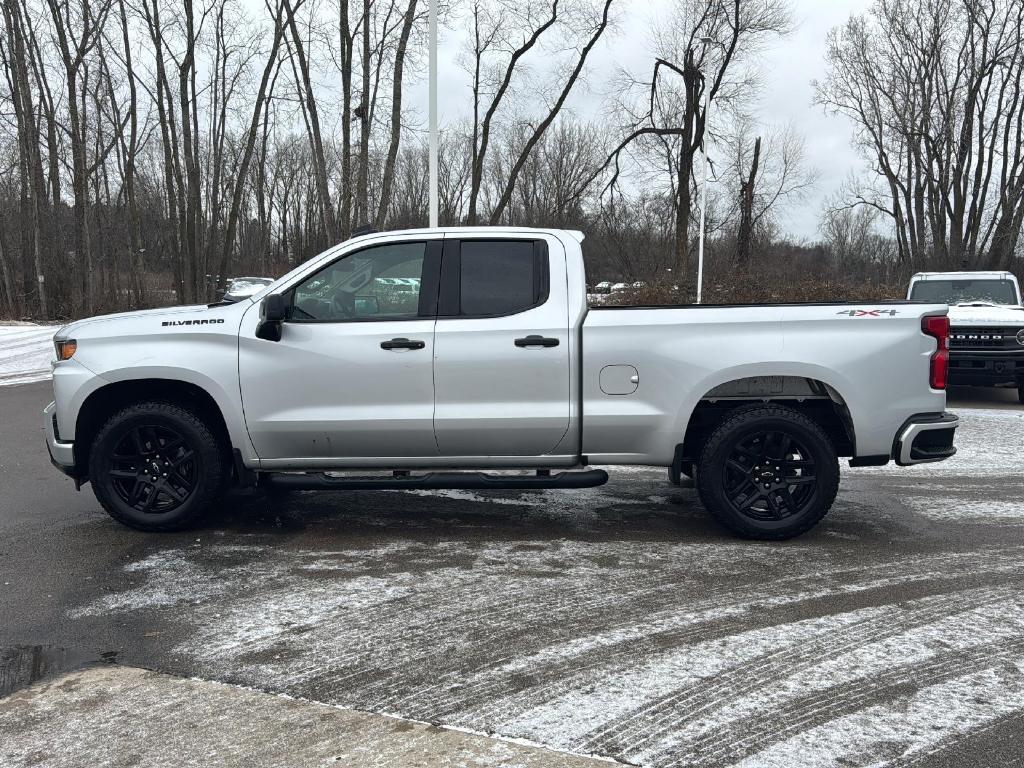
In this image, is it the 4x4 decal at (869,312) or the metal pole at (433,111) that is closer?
the 4x4 decal at (869,312)

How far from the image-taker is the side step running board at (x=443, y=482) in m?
5.65

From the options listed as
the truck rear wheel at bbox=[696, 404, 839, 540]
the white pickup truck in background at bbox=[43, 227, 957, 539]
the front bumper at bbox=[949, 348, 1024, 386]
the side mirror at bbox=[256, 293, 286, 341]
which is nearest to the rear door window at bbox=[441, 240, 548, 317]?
the white pickup truck in background at bbox=[43, 227, 957, 539]

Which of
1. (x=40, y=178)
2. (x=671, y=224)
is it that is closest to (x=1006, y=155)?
(x=671, y=224)

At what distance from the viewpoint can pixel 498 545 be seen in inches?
222

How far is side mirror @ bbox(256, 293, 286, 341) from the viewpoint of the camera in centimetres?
555

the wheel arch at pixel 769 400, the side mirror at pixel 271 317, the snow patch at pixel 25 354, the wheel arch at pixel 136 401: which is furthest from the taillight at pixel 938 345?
the snow patch at pixel 25 354

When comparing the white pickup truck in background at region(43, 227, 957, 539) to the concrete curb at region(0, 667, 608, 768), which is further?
the white pickup truck in background at region(43, 227, 957, 539)

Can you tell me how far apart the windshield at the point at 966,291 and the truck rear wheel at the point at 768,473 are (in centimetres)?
921

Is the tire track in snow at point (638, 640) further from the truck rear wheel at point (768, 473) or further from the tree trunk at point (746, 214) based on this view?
the tree trunk at point (746, 214)

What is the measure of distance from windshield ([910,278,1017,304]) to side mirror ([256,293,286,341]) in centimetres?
1112

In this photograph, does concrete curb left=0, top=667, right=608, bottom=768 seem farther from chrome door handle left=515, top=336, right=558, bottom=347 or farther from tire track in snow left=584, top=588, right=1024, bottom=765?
chrome door handle left=515, top=336, right=558, bottom=347

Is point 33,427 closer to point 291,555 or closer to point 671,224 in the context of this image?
point 291,555

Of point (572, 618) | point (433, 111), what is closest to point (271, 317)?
point (572, 618)

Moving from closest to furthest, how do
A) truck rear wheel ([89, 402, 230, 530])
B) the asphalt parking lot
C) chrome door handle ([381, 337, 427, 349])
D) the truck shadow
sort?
1. the asphalt parking lot
2. chrome door handle ([381, 337, 427, 349])
3. truck rear wheel ([89, 402, 230, 530])
4. the truck shadow
